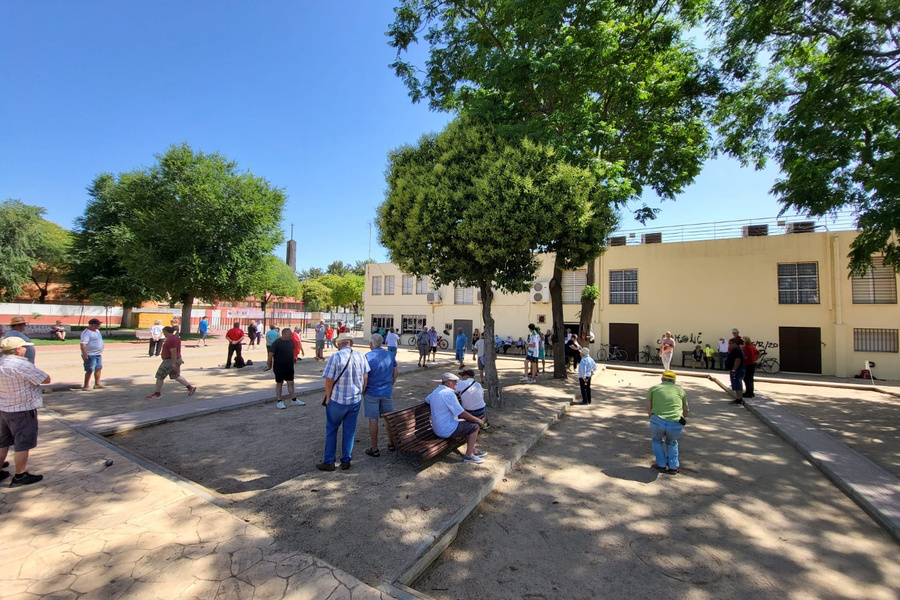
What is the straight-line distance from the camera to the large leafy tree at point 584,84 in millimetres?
8703

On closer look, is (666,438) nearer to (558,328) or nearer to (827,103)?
(558,328)

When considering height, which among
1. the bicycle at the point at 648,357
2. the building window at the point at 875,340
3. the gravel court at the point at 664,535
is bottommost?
the gravel court at the point at 664,535

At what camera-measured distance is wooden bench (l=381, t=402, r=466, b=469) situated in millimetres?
4707

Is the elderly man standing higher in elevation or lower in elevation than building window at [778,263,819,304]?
lower

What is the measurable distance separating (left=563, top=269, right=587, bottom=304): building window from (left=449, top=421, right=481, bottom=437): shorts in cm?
1847

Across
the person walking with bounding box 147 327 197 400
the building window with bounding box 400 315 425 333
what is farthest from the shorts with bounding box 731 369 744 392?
the building window with bounding box 400 315 425 333

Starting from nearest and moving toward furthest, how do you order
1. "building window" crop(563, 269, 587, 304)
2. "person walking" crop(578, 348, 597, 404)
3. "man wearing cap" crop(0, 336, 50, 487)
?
"man wearing cap" crop(0, 336, 50, 487)
"person walking" crop(578, 348, 597, 404)
"building window" crop(563, 269, 587, 304)

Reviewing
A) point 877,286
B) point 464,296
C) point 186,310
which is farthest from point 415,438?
point 186,310

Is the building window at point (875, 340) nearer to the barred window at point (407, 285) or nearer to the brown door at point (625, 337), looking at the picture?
the brown door at point (625, 337)

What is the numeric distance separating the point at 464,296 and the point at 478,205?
19.7 metres

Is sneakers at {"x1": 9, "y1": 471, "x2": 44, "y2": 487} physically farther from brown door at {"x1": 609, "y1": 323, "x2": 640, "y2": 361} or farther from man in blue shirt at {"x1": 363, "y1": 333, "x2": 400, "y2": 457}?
brown door at {"x1": 609, "y1": 323, "x2": 640, "y2": 361}

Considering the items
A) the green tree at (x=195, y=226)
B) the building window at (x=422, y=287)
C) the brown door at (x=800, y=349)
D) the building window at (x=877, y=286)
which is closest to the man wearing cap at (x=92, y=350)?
the green tree at (x=195, y=226)

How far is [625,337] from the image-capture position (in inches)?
821

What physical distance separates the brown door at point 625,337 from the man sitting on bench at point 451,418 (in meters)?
17.9
